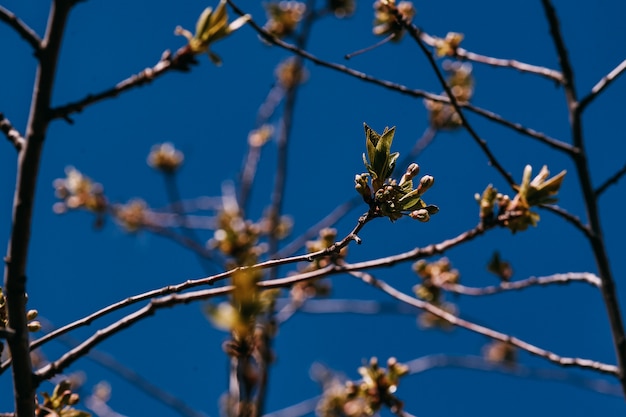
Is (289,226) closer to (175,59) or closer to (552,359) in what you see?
(552,359)

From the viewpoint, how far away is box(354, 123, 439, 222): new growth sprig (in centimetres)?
164

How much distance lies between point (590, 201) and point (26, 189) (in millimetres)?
2307

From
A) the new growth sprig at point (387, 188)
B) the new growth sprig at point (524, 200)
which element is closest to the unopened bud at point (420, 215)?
the new growth sprig at point (387, 188)

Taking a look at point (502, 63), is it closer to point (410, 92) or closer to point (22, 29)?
point (410, 92)

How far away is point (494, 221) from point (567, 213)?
2.29 feet

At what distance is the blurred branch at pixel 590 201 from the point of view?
7.91 feet

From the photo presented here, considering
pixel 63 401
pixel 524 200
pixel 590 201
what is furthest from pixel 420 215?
pixel 590 201

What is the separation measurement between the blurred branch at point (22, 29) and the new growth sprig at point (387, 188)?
0.82m

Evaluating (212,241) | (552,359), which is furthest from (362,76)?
(212,241)

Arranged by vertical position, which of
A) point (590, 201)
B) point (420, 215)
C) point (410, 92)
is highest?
point (410, 92)

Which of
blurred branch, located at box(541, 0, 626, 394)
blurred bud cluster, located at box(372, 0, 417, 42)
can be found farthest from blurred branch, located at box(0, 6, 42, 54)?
blurred branch, located at box(541, 0, 626, 394)

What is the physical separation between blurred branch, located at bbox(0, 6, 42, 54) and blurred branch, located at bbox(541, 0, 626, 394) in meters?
2.21

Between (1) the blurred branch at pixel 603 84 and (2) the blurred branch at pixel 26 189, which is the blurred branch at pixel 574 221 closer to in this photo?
(1) the blurred branch at pixel 603 84

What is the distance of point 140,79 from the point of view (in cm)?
135
